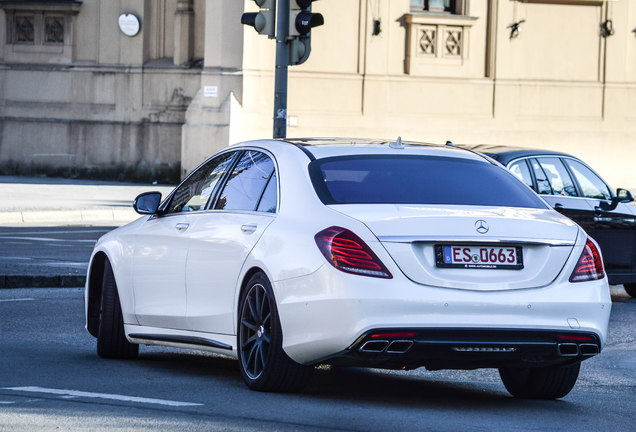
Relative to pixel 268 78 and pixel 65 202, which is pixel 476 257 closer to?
pixel 65 202

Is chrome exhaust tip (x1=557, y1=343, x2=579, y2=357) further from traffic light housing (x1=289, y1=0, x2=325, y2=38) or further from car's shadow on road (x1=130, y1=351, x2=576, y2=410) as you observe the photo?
traffic light housing (x1=289, y1=0, x2=325, y2=38)

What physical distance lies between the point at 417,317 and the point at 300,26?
10059mm

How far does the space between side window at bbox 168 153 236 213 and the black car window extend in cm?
19

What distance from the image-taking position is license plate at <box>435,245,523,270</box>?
22.9ft

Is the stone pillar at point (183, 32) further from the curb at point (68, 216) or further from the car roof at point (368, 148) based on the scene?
the car roof at point (368, 148)

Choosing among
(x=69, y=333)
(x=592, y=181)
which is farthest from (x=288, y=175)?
(x=592, y=181)

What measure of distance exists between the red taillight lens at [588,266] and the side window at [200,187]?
232 cm

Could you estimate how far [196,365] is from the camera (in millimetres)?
8953

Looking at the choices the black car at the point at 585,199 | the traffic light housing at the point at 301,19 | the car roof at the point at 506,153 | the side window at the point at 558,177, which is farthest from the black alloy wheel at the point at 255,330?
the traffic light housing at the point at 301,19

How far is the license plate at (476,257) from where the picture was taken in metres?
6.99

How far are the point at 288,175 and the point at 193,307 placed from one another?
1068mm

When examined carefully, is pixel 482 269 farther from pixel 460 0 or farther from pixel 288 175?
pixel 460 0

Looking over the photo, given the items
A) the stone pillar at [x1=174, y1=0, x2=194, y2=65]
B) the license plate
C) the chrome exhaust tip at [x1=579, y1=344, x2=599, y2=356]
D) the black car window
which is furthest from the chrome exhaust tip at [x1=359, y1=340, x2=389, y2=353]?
the stone pillar at [x1=174, y1=0, x2=194, y2=65]

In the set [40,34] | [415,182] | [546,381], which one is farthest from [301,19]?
[40,34]
